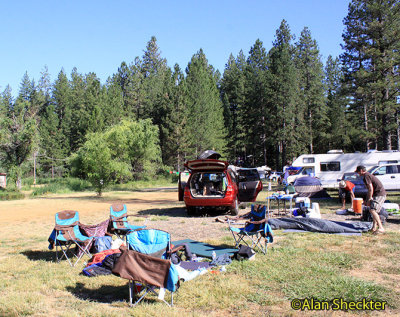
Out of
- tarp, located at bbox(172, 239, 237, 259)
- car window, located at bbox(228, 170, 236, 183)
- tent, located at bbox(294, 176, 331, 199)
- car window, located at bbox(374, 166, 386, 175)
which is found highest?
car window, located at bbox(228, 170, 236, 183)

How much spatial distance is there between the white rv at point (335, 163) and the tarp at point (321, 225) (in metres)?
12.6

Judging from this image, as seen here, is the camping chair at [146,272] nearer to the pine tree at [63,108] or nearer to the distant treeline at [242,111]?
→ the distant treeline at [242,111]

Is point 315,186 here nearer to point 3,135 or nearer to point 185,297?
point 185,297

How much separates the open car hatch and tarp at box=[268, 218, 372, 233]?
2.28m

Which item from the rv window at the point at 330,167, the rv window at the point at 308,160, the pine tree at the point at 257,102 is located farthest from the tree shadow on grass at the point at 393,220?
the pine tree at the point at 257,102

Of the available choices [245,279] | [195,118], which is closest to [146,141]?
[195,118]

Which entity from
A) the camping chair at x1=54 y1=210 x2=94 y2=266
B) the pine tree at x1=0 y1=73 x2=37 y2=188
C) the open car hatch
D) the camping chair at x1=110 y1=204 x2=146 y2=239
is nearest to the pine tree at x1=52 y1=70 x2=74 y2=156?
the pine tree at x1=0 y1=73 x2=37 y2=188

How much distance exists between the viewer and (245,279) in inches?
195

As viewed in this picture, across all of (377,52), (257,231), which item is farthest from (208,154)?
(377,52)

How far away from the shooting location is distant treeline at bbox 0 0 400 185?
2506cm

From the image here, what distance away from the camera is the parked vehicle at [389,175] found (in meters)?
15.9

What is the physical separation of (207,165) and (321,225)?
3.62m

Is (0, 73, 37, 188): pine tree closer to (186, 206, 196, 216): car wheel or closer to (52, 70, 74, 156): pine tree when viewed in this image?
(52, 70, 74, 156): pine tree

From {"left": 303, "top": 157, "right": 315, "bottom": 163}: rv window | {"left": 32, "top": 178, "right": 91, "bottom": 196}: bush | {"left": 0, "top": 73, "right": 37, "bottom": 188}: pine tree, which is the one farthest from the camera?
{"left": 0, "top": 73, "right": 37, "bottom": 188}: pine tree
